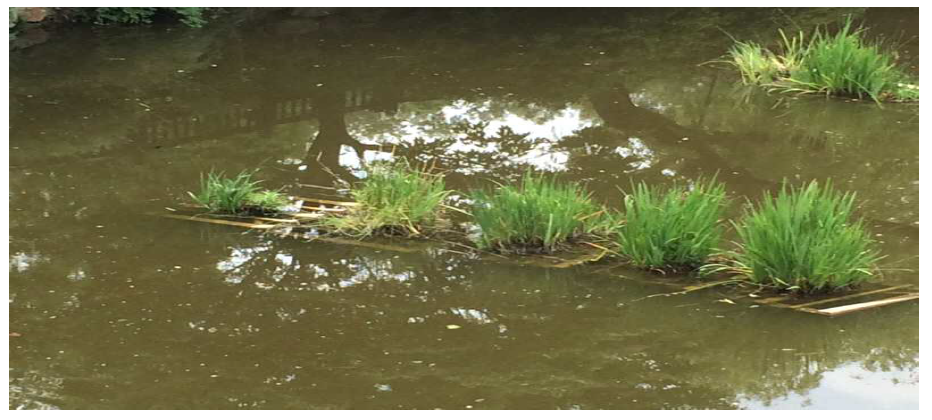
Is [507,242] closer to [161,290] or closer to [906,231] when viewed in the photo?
[161,290]

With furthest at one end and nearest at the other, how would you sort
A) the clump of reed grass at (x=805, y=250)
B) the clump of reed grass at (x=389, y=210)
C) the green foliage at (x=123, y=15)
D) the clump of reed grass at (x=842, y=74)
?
1. the green foliage at (x=123, y=15)
2. the clump of reed grass at (x=842, y=74)
3. the clump of reed grass at (x=389, y=210)
4. the clump of reed grass at (x=805, y=250)

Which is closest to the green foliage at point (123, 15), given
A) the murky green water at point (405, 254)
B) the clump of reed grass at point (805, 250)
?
the murky green water at point (405, 254)

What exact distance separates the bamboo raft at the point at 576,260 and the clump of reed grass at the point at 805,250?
7 cm

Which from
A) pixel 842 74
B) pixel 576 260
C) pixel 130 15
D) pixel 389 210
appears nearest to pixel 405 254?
pixel 389 210

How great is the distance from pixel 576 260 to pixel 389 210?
0.86 metres

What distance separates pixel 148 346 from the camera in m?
3.84

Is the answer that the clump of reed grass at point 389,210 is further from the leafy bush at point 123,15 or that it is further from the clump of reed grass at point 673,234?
the leafy bush at point 123,15

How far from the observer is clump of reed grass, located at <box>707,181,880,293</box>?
403 centimetres

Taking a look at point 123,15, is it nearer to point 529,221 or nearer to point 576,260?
point 529,221

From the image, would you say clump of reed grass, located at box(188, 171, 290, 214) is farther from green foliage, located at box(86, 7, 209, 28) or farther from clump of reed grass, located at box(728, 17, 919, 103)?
green foliage, located at box(86, 7, 209, 28)

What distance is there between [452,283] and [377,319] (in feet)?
1.43

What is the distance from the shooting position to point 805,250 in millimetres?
4020

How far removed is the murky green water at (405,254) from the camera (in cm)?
359
